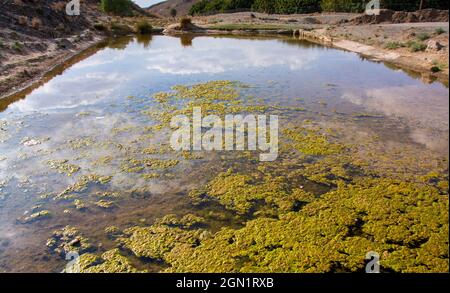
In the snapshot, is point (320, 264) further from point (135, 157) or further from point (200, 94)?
point (200, 94)

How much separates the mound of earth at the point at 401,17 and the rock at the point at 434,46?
2008 centimetres

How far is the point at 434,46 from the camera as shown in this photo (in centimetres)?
2300

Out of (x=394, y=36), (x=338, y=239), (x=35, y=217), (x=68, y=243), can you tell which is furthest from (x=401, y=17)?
(x=68, y=243)

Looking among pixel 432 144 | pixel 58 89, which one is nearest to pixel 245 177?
pixel 432 144

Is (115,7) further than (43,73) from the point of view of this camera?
Yes

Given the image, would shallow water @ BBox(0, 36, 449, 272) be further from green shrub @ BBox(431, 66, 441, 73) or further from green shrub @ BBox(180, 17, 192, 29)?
green shrub @ BBox(180, 17, 192, 29)

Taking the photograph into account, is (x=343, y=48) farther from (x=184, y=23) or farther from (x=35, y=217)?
(x=35, y=217)

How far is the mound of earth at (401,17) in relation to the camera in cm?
4082

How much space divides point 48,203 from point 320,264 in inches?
246

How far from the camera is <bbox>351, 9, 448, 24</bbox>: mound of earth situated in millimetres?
40816

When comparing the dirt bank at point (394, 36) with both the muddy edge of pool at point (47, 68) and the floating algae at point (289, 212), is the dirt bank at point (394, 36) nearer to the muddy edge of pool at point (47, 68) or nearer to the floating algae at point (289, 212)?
the floating algae at point (289, 212)

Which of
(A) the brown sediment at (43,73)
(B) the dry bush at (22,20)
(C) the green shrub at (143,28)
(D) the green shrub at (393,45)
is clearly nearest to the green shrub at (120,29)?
(C) the green shrub at (143,28)

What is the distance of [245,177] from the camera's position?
31.3 ft

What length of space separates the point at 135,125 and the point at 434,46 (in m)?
19.9
